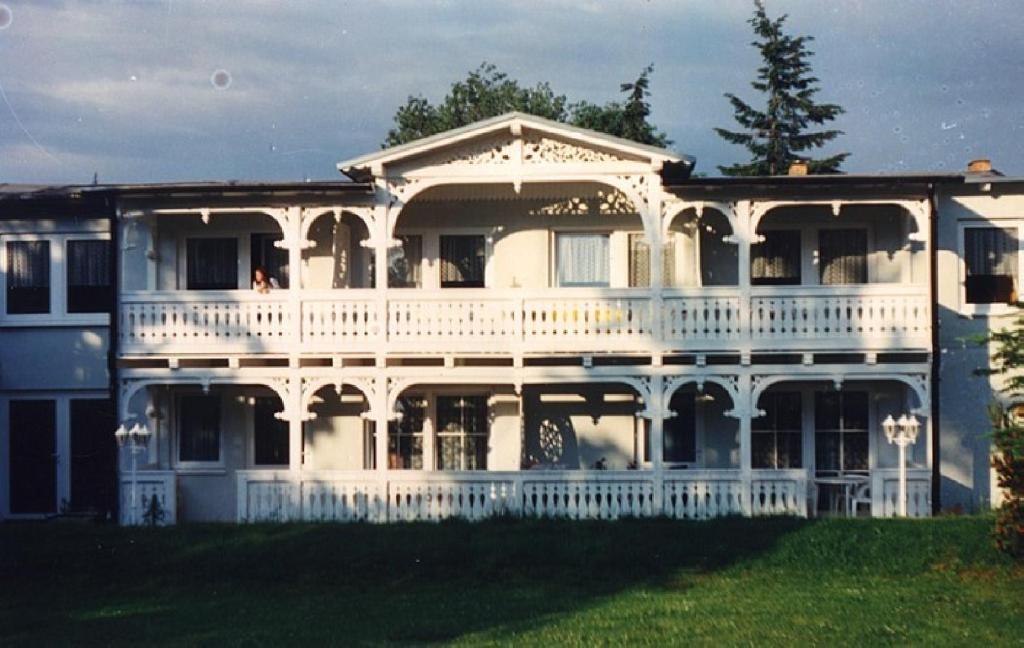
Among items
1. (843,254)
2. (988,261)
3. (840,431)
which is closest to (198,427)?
(840,431)

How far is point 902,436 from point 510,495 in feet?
23.5

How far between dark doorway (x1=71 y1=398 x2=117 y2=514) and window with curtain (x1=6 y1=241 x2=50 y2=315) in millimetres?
2160

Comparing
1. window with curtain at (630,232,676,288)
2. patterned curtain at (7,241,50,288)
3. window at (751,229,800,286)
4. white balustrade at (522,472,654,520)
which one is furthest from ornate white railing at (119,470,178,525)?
window at (751,229,800,286)

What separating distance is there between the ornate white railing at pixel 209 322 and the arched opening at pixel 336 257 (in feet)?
7.42

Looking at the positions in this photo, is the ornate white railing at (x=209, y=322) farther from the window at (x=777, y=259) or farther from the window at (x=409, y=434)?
the window at (x=777, y=259)

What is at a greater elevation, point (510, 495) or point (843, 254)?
point (843, 254)

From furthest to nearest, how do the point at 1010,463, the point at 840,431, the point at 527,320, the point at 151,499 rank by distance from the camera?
the point at 840,431, the point at 151,499, the point at 527,320, the point at 1010,463

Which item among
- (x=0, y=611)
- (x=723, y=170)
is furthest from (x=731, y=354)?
(x=723, y=170)

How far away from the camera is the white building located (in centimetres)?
2758

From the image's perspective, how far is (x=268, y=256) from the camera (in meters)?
30.6

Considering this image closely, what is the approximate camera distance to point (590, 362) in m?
27.8

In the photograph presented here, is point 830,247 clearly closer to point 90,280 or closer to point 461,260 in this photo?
point 461,260

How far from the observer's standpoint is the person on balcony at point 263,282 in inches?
1117

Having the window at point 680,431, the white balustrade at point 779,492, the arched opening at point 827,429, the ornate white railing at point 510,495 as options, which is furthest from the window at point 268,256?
the white balustrade at point 779,492
